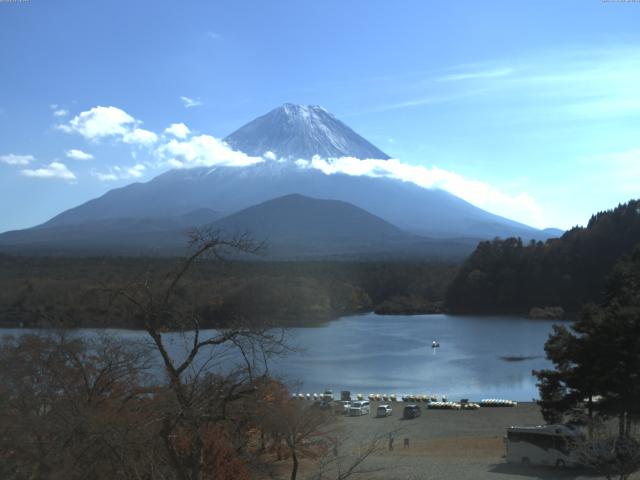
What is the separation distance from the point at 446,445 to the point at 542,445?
225 cm

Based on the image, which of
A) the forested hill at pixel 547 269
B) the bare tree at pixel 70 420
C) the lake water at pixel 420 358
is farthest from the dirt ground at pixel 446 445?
the forested hill at pixel 547 269

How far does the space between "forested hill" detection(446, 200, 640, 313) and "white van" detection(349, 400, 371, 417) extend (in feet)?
69.1

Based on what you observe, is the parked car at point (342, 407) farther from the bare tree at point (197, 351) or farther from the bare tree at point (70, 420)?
the bare tree at point (197, 351)

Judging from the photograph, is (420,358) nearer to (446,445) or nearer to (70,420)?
(446,445)

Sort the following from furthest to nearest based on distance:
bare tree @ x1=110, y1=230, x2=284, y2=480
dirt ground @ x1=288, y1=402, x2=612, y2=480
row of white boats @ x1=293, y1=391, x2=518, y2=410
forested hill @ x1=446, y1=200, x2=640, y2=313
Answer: forested hill @ x1=446, y1=200, x2=640, y2=313 < row of white boats @ x1=293, y1=391, x2=518, y2=410 < dirt ground @ x1=288, y1=402, x2=612, y2=480 < bare tree @ x1=110, y1=230, x2=284, y2=480

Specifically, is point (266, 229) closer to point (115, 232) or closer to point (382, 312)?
point (115, 232)

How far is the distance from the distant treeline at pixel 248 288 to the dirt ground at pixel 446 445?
2.21m

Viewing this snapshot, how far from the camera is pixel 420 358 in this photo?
2097 centimetres

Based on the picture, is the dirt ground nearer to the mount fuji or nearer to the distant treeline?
the distant treeline

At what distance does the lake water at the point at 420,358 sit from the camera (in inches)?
643

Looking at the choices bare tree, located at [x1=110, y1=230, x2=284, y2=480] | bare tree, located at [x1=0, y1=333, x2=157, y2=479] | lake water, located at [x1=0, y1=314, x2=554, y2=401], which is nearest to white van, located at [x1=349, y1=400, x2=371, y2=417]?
lake water, located at [x1=0, y1=314, x2=554, y2=401]

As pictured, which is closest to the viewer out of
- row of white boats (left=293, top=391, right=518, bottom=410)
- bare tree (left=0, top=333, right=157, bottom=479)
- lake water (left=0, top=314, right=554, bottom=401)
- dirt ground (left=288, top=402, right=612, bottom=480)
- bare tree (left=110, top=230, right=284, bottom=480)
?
bare tree (left=110, top=230, right=284, bottom=480)

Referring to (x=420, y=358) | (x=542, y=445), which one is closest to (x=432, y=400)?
(x=420, y=358)

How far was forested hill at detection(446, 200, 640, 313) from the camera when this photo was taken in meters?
32.7
